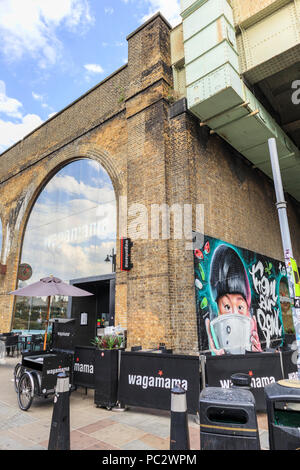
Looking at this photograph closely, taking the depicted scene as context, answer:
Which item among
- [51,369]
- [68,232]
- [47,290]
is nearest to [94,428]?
[51,369]

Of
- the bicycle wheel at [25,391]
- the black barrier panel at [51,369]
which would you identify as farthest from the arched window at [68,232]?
the bicycle wheel at [25,391]

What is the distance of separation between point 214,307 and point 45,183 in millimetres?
10813

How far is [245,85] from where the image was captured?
912 centimetres

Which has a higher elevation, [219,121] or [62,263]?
[219,121]

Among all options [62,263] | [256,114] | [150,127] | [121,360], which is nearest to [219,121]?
[256,114]

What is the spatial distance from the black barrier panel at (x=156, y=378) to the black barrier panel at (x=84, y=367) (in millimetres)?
997

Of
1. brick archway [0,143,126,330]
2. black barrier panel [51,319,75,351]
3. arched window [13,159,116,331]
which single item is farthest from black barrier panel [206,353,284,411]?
brick archway [0,143,126,330]

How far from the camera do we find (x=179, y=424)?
10.5 ft

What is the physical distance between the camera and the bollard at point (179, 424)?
10.4 ft

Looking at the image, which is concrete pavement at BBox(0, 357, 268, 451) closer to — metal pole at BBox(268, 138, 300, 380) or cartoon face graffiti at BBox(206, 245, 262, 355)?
Answer: metal pole at BBox(268, 138, 300, 380)

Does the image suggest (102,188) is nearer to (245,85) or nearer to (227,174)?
(227,174)

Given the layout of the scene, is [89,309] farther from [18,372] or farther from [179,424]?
[179,424]

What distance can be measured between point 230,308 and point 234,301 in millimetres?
378

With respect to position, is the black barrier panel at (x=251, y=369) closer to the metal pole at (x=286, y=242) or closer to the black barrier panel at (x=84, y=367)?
the metal pole at (x=286, y=242)
